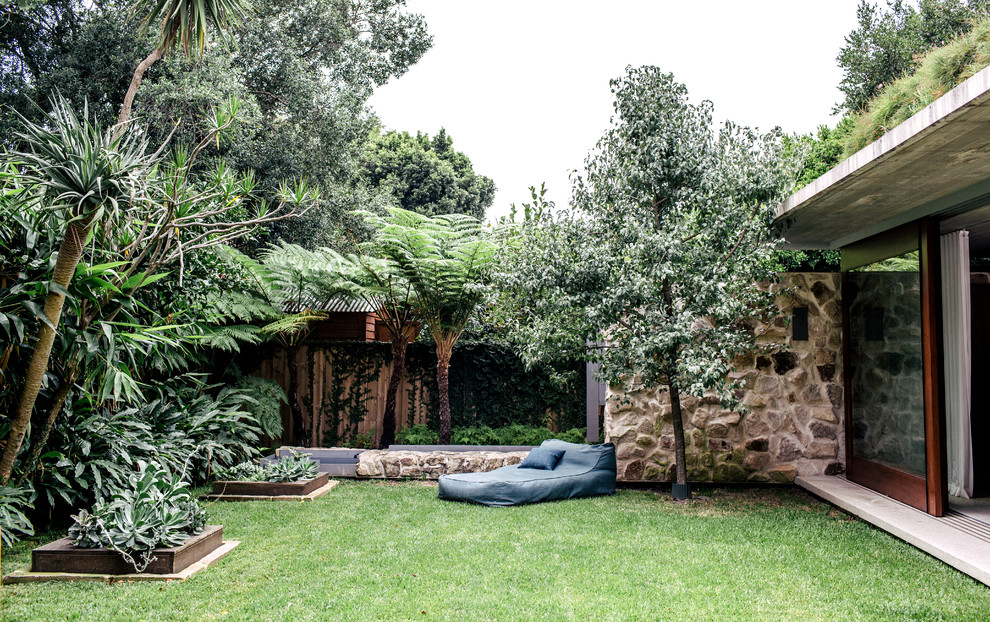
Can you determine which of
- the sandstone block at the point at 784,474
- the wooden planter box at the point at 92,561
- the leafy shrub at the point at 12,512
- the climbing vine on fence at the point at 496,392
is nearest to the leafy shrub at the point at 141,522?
the wooden planter box at the point at 92,561

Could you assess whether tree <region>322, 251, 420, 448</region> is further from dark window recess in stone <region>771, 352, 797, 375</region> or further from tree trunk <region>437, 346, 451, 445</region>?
dark window recess in stone <region>771, 352, 797, 375</region>

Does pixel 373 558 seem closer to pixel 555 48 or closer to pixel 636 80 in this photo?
pixel 636 80

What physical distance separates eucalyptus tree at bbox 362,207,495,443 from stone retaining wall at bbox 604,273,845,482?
7.42 ft

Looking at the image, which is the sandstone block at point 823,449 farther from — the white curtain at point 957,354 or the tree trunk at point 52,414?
the tree trunk at point 52,414

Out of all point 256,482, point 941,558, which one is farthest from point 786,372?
point 256,482

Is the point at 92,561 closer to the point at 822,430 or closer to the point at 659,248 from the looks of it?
the point at 659,248

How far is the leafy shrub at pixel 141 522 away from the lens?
3.52 meters

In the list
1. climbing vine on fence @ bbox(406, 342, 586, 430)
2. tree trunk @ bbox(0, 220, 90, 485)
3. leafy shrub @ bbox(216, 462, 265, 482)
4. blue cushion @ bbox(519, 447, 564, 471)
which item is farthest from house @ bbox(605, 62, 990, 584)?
tree trunk @ bbox(0, 220, 90, 485)

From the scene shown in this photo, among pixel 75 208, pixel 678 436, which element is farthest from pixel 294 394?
pixel 678 436

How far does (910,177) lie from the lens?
400 cm

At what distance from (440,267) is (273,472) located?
2.82 meters

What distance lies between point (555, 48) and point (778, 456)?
35.0 ft

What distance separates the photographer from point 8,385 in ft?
13.5

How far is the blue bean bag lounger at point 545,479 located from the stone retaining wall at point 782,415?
0.48 meters
